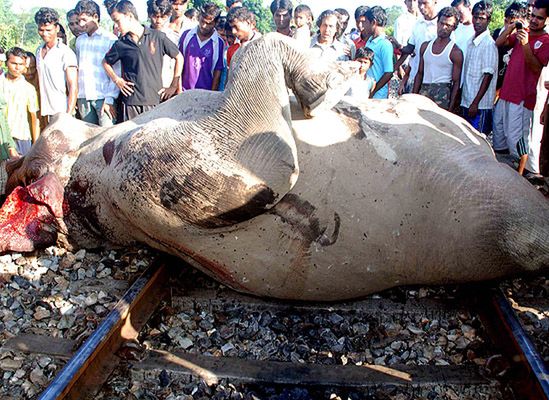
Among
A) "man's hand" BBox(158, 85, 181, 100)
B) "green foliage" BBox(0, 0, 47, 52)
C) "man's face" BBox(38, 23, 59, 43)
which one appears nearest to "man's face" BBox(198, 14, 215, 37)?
"man's hand" BBox(158, 85, 181, 100)

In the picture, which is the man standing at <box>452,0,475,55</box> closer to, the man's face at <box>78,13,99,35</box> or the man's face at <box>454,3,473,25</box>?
the man's face at <box>454,3,473,25</box>

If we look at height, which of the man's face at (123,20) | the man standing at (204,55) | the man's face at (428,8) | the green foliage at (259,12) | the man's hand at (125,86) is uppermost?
the man's face at (428,8)

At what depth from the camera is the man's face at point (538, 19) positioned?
5.31m

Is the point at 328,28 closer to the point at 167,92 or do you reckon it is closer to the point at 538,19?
the point at 167,92

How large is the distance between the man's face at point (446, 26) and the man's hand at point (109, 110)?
3.82 metres

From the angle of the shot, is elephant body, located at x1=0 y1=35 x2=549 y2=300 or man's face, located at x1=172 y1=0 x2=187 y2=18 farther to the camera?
man's face, located at x1=172 y1=0 x2=187 y2=18

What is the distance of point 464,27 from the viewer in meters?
6.41

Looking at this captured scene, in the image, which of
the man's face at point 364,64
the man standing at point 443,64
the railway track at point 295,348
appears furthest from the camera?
the man standing at point 443,64

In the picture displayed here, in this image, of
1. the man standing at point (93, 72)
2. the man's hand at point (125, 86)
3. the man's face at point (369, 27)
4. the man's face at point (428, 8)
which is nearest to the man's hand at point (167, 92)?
the man's hand at point (125, 86)

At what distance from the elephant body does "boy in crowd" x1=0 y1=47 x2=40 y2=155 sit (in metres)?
3.64

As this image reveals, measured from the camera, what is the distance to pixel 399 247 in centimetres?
301

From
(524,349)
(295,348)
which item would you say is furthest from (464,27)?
(295,348)

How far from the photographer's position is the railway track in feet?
7.87

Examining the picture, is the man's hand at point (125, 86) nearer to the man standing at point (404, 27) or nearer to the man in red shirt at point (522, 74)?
the man in red shirt at point (522, 74)
